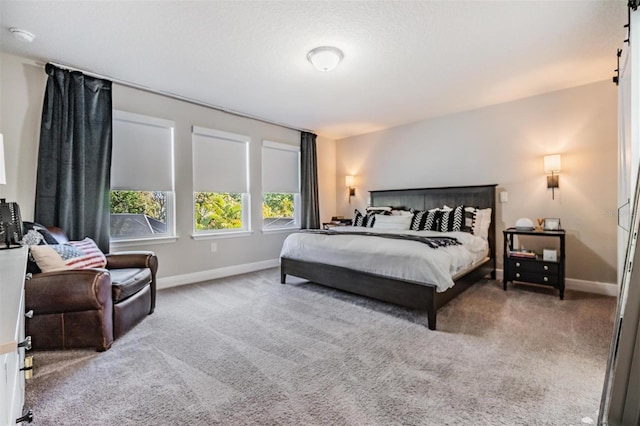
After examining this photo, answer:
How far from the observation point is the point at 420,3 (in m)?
2.03

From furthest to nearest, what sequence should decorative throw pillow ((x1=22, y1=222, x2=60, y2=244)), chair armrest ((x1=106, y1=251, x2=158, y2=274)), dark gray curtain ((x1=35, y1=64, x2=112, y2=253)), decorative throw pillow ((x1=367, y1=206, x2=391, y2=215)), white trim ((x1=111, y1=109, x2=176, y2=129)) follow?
decorative throw pillow ((x1=367, y1=206, x2=391, y2=215)) → white trim ((x1=111, y1=109, x2=176, y2=129)) → dark gray curtain ((x1=35, y1=64, x2=112, y2=253)) → chair armrest ((x1=106, y1=251, x2=158, y2=274)) → decorative throw pillow ((x1=22, y1=222, x2=60, y2=244))

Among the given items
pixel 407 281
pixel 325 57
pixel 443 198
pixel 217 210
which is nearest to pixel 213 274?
pixel 217 210

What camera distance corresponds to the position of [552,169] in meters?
3.53

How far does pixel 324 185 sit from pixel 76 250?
4.27m

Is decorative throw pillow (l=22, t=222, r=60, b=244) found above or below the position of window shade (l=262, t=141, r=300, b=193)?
below

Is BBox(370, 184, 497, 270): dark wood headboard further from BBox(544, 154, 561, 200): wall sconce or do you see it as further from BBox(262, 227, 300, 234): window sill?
BBox(262, 227, 300, 234): window sill

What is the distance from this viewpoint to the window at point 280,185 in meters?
4.91

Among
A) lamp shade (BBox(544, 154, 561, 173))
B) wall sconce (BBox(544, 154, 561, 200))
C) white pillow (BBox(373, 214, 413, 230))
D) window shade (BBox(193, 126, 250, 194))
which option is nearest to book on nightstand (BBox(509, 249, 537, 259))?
wall sconce (BBox(544, 154, 561, 200))

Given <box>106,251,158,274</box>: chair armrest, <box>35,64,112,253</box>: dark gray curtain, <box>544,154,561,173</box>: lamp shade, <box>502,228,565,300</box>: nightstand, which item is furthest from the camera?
<box>544,154,561,173</box>: lamp shade

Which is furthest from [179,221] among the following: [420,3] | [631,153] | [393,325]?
[631,153]

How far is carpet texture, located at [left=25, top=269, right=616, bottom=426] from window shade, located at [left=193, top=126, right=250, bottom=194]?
185 cm

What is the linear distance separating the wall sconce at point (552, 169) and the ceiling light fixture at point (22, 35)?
5382 mm

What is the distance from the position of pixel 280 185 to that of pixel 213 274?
1862 mm

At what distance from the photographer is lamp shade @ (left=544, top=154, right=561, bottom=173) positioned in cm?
349
